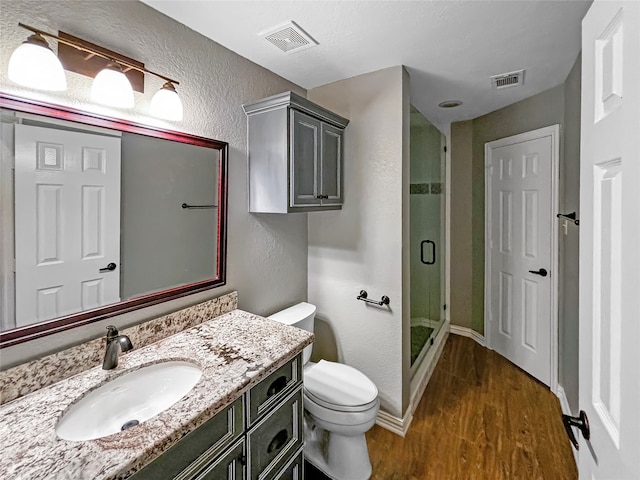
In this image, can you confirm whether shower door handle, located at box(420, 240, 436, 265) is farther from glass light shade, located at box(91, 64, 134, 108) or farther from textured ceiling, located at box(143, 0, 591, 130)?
glass light shade, located at box(91, 64, 134, 108)

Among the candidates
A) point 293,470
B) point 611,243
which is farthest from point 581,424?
point 293,470

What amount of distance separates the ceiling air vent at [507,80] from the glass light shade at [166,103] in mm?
2023

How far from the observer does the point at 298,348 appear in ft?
4.43

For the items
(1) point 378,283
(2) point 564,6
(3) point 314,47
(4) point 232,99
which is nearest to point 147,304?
(4) point 232,99

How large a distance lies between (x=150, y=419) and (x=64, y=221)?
77cm

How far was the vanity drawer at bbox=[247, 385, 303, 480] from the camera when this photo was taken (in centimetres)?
116

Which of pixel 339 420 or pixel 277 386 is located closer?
pixel 277 386

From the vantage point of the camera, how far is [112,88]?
47.3 inches

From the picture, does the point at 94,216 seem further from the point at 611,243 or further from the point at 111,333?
the point at 611,243

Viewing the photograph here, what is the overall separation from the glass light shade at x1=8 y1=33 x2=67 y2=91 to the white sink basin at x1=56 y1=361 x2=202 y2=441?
3.42ft

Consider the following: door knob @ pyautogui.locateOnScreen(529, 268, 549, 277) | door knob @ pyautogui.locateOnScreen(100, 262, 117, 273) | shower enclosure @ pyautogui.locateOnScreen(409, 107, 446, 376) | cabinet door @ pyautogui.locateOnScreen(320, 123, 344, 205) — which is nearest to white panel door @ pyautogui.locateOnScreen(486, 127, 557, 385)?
door knob @ pyautogui.locateOnScreen(529, 268, 549, 277)

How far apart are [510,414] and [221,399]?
213cm

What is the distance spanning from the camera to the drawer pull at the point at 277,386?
1229 millimetres

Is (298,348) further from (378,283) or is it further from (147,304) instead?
(378,283)
